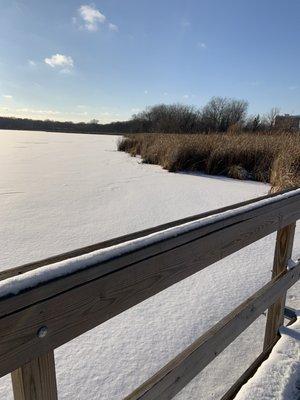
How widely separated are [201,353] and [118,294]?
2.17 feet

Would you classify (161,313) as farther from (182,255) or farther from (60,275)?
(60,275)

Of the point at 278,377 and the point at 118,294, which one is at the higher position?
the point at 118,294

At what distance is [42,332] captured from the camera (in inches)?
27.2

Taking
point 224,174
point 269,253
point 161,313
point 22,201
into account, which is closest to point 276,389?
point 161,313

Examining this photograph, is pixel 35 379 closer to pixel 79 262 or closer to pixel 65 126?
pixel 79 262

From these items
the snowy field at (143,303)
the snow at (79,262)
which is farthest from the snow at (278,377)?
the snow at (79,262)

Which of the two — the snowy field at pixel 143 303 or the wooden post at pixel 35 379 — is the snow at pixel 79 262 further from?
the snowy field at pixel 143 303

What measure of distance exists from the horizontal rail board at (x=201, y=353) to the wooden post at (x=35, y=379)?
0.37 meters

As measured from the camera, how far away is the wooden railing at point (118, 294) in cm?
66

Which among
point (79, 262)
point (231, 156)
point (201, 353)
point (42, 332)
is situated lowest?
point (201, 353)

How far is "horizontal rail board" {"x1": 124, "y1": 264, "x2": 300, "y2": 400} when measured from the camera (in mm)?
1115

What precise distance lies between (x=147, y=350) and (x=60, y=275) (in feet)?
5.16

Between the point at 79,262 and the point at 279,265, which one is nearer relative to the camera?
the point at 79,262

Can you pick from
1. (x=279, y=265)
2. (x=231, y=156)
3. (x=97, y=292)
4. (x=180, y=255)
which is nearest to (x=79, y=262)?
(x=97, y=292)
